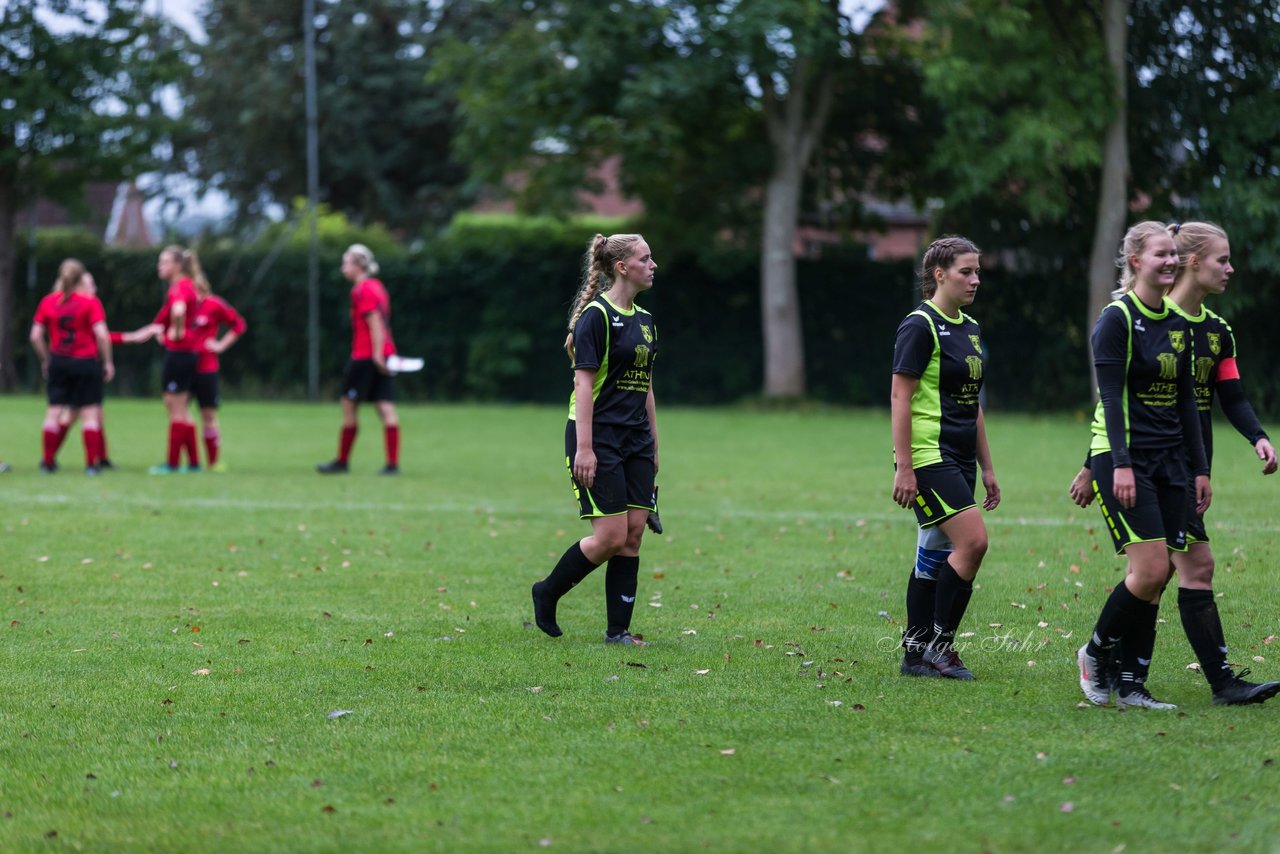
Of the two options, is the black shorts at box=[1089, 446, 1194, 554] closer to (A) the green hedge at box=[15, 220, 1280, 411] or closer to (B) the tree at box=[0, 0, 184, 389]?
(A) the green hedge at box=[15, 220, 1280, 411]

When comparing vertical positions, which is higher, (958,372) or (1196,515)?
(958,372)

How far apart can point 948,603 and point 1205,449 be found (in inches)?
46.3

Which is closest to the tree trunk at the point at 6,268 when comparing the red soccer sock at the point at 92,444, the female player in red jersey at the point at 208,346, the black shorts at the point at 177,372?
the red soccer sock at the point at 92,444

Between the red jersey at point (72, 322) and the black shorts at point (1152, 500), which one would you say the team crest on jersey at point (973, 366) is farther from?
the red jersey at point (72, 322)

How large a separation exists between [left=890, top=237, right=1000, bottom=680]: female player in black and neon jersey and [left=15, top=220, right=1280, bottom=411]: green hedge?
2149 centimetres

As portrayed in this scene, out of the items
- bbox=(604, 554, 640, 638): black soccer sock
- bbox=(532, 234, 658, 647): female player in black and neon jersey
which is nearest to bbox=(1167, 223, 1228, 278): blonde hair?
bbox=(532, 234, 658, 647): female player in black and neon jersey

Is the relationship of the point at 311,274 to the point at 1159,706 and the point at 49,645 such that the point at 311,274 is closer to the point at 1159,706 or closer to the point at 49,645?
the point at 49,645

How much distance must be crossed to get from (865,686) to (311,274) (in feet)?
85.7

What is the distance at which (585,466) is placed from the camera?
6809 millimetres

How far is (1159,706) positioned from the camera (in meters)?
5.71

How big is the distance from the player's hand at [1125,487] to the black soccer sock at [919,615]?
108 cm

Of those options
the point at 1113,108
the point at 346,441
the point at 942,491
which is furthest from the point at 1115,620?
the point at 1113,108

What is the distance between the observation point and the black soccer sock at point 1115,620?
Answer: 574 cm

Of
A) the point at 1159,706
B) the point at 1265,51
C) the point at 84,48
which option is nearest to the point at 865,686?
the point at 1159,706
